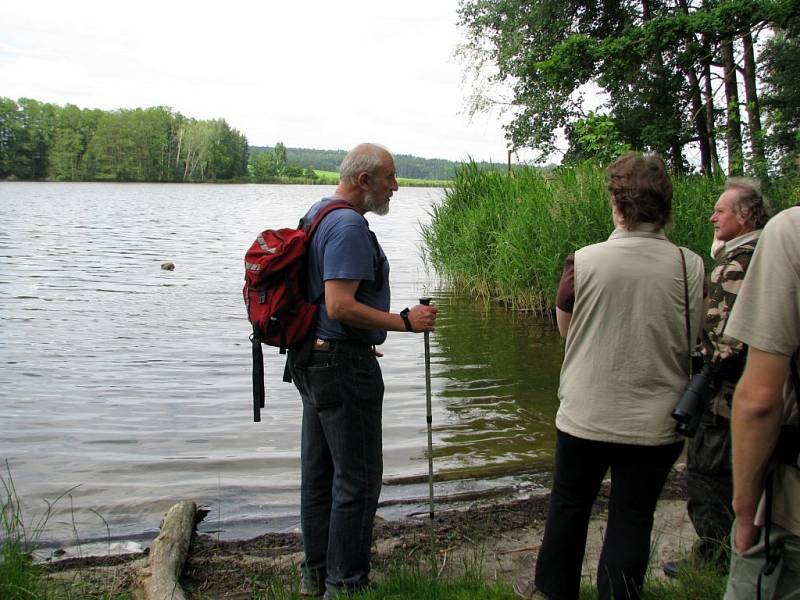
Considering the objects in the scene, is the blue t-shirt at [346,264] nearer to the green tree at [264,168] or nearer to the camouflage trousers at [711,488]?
the camouflage trousers at [711,488]

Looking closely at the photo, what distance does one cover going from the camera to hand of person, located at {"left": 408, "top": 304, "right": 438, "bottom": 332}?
3521mm

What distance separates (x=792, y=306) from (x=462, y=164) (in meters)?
14.5

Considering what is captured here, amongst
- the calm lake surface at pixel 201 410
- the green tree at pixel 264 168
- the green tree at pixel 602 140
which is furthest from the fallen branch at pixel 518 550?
the green tree at pixel 264 168

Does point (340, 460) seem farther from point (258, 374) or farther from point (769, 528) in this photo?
point (769, 528)

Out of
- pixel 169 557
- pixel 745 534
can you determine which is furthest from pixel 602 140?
pixel 745 534

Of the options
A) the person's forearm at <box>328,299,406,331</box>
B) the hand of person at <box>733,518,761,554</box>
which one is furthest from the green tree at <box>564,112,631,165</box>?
the hand of person at <box>733,518,761,554</box>

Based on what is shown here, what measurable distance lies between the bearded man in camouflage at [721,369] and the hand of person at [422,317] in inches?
48.8

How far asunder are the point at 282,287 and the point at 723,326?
1.97 metres

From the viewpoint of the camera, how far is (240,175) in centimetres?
13388

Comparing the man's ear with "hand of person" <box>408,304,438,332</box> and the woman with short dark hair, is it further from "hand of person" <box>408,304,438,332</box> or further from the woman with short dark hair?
"hand of person" <box>408,304,438,332</box>

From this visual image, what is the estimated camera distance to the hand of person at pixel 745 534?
1.94m

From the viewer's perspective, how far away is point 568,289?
10.0 ft

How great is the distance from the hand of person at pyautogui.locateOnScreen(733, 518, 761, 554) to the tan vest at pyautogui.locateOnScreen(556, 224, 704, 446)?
37.1 inches

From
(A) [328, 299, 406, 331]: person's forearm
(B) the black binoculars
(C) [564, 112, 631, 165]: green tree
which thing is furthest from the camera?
(C) [564, 112, 631, 165]: green tree
